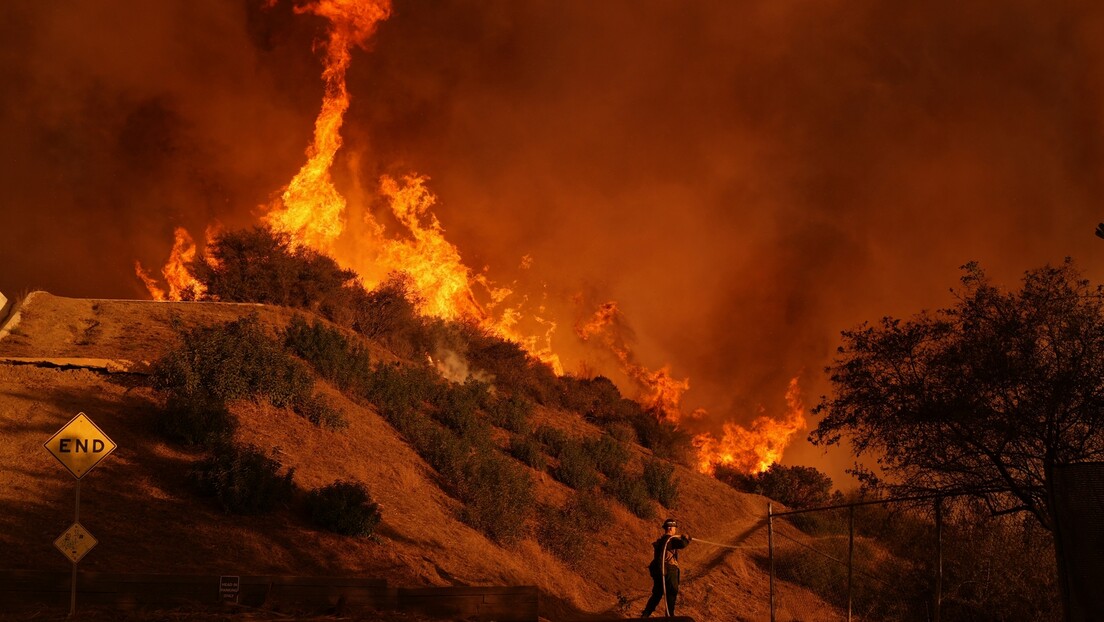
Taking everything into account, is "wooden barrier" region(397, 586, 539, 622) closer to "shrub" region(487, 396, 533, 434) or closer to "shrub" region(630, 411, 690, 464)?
"shrub" region(487, 396, 533, 434)

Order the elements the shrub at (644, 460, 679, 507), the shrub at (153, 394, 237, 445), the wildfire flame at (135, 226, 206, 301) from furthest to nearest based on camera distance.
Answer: the wildfire flame at (135, 226, 206, 301)
the shrub at (644, 460, 679, 507)
the shrub at (153, 394, 237, 445)

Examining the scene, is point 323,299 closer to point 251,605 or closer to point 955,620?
point 251,605

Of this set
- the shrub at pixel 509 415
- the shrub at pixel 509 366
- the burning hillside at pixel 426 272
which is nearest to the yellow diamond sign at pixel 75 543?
the shrub at pixel 509 415

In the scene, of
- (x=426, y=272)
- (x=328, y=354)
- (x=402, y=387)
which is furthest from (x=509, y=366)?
(x=328, y=354)

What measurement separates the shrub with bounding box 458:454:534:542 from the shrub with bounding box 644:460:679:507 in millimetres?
6952

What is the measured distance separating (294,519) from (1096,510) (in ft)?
42.7

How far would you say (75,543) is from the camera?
1095 cm

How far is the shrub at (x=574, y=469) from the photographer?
89.6 ft

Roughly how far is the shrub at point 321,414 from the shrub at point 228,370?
0.25 meters

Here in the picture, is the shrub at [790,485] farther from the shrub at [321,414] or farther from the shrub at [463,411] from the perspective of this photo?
the shrub at [321,414]

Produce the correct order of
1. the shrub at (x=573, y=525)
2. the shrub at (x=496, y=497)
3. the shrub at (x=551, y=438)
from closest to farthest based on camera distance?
1. the shrub at (x=496, y=497)
2. the shrub at (x=573, y=525)
3. the shrub at (x=551, y=438)

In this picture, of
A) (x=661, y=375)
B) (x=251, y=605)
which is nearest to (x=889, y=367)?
(x=251, y=605)

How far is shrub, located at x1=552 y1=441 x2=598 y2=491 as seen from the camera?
27297 mm

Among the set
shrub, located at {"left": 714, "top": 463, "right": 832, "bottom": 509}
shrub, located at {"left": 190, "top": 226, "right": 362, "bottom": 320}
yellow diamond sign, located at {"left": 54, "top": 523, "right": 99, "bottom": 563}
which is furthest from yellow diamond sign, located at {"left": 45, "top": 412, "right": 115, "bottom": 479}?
shrub, located at {"left": 714, "top": 463, "right": 832, "bottom": 509}
